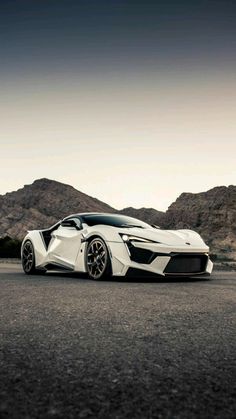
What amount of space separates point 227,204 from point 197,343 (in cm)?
6669

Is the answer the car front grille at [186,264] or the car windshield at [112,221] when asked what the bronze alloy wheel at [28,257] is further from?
the car front grille at [186,264]

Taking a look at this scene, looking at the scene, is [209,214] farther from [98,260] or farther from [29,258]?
[98,260]

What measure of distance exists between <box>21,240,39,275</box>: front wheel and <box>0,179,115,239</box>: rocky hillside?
81.6m

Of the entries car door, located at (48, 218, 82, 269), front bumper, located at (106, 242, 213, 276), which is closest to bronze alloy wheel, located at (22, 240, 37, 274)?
car door, located at (48, 218, 82, 269)

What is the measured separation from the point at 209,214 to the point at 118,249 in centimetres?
6081

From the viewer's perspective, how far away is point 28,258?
10156mm

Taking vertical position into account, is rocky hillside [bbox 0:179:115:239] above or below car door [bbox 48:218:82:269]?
above

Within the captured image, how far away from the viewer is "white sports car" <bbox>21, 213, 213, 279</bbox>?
7.91 metres

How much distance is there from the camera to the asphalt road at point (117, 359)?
198 centimetres

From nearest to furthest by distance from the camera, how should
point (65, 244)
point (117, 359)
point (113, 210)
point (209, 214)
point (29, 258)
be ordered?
point (117, 359)
point (65, 244)
point (29, 258)
point (209, 214)
point (113, 210)

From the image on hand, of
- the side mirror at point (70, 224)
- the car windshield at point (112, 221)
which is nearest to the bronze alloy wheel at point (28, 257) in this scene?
the side mirror at point (70, 224)

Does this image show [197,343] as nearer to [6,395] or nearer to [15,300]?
[6,395]

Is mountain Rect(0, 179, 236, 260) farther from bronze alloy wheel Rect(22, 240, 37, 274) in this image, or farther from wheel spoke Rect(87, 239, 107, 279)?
wheel spoke Rect(87, 239, 107, 279)

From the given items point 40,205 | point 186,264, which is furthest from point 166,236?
point 40,205
